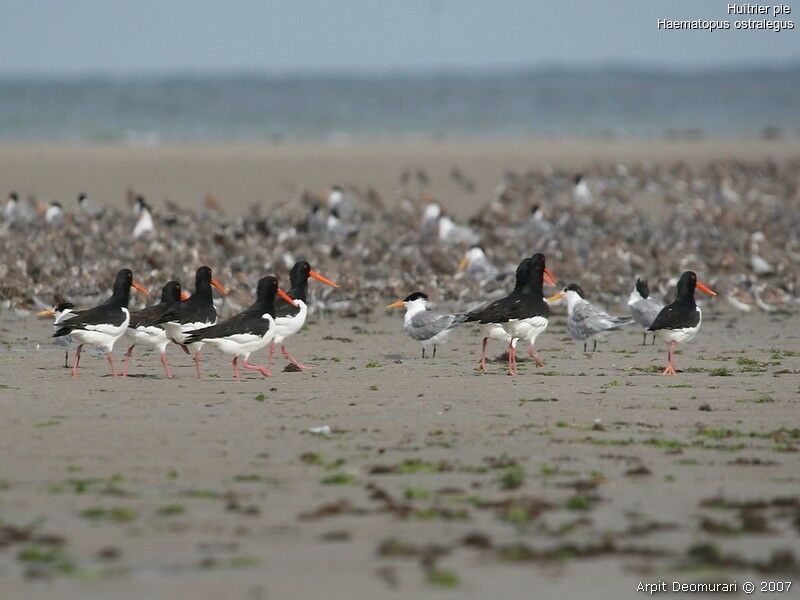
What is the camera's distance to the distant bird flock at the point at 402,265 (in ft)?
42.8

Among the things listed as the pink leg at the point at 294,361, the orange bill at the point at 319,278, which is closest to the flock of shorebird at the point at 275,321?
the pink leg at the point at 294,361

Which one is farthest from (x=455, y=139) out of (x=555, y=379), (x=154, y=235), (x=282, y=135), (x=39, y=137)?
(x=555, y=379)

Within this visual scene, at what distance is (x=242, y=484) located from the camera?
800 cm

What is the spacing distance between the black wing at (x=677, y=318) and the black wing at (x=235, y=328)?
376cm

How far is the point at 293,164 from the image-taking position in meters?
40.7

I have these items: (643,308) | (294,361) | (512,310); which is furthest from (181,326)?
(643,308)

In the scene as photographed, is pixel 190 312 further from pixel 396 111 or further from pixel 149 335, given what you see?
pixel 396 111

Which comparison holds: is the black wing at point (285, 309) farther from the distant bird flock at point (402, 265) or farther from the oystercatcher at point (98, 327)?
the oystercatcher at point (98, 327)

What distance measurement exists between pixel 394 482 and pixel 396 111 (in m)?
73.8

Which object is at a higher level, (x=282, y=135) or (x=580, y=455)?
(x=282, y=135)

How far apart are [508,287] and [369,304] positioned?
79.1 inches

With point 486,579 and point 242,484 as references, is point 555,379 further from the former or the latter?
point 486,579

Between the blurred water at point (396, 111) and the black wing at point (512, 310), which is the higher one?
the blurred water at point (396, 111)

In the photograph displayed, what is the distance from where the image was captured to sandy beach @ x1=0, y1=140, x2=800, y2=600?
6508mm
